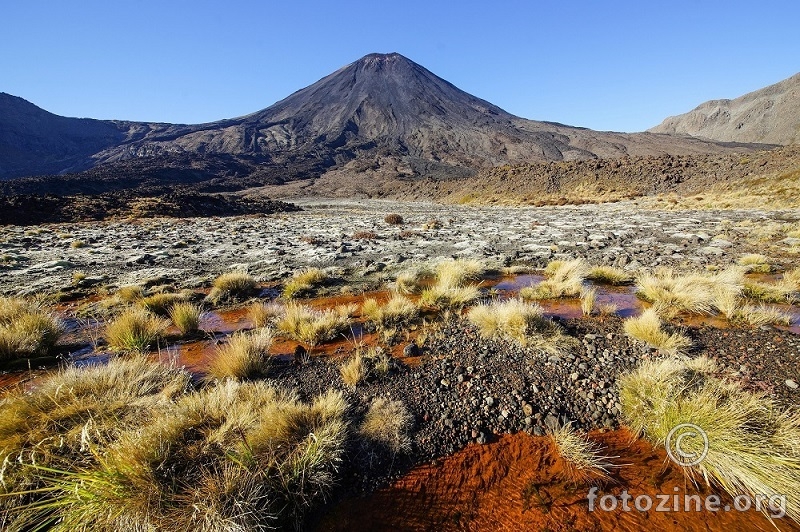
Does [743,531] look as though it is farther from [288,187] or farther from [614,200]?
[288,187]

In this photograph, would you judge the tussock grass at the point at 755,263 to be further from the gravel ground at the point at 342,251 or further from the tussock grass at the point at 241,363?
the tussock grass at the point at 241,363

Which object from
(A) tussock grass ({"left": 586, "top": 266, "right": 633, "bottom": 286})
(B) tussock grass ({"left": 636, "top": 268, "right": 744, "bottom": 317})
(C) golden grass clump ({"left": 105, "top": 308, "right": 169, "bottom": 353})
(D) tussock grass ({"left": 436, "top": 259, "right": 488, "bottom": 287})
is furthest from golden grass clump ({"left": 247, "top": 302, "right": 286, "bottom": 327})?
(A) tussock grass ({"left": 586, "top": 266, "right": 633, "bottom": 286})

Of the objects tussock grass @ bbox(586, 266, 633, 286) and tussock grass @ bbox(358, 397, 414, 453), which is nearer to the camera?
tussock grass @ bbox(358, 397, 414, 453)

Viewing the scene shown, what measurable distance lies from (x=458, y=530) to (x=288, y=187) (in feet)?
269

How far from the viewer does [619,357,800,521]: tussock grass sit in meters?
2.56

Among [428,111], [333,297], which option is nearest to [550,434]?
[333,297]

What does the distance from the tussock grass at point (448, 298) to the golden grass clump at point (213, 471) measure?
3.66 m

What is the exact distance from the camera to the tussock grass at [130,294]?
274 inches

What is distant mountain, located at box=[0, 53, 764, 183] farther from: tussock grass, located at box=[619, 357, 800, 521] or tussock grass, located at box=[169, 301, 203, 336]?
tussock grass, located at box=[619, 357, 800, 521]

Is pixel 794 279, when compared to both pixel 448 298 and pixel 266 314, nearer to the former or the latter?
pixel 448 298

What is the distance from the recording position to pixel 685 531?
2.39m

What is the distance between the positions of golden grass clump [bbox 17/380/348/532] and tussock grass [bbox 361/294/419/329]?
8.48 ft

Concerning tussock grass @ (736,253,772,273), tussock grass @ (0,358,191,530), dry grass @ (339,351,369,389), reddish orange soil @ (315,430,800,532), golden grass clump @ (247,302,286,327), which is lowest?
reddish orange soil @ (315,430,800,532)

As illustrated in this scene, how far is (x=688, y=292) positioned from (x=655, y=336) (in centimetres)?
225
